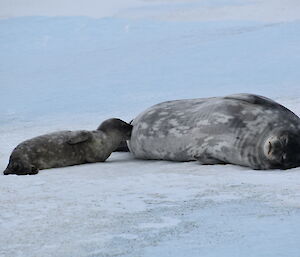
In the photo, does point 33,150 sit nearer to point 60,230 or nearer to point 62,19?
point 60,230

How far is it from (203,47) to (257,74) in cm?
186

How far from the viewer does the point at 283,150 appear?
14.3 ft

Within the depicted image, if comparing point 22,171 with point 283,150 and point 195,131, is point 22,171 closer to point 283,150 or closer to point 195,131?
point 195,131

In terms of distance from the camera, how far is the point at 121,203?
138 inches

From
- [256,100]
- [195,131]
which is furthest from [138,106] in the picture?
[256,100]

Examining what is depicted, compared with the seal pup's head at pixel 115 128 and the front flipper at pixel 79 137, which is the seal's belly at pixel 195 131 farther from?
the front flipper at pixel 79 137

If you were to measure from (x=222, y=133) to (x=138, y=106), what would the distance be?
3807mm

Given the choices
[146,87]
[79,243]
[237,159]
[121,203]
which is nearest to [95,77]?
[146,87]

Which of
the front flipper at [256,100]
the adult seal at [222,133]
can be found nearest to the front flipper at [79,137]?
the adult seal at [222,133]

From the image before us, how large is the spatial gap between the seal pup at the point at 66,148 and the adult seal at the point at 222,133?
16 cm

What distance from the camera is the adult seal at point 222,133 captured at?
14.5 ft

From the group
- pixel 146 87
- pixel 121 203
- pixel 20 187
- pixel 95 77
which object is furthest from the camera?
pixel 95 77

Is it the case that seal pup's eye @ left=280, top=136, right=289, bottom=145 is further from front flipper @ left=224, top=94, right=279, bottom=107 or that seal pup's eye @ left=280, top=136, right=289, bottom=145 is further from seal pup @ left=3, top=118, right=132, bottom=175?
seal pup @ left=3, top=118, right=132, bottom=175

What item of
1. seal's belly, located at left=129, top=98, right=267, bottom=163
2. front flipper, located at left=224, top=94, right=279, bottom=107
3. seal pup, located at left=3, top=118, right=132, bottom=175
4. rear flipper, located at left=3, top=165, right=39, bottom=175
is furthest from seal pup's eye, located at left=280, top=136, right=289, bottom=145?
rear flipper, located at left=3, top=165, right=39, bottom=175
